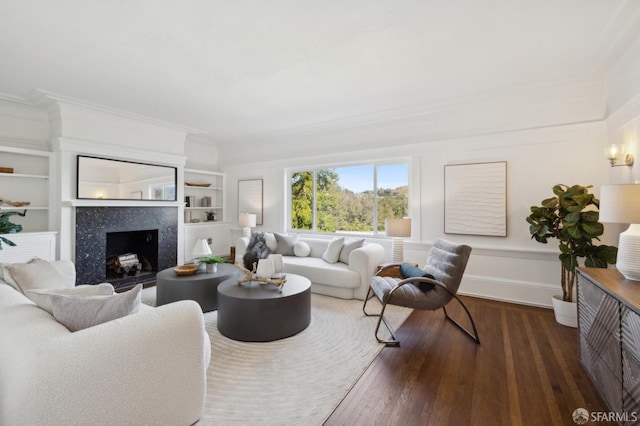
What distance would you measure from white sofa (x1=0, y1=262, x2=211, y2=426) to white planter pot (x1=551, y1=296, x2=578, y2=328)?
137 inches

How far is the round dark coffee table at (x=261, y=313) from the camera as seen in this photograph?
2.57m

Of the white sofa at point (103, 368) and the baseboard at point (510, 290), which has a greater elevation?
the white sofa at point (103, 368)

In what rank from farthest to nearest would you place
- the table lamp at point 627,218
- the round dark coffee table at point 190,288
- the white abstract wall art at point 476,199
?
the white abstract wall art at point 476,199 → the round dark coffee table at point 190,288 → the table lamp at point 627,218

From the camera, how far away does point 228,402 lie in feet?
5.88

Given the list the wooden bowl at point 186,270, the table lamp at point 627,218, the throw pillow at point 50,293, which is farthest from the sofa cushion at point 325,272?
the throw pillow at point 50,293

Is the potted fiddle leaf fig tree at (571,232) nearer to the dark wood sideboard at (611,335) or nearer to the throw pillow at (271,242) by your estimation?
the dark wood sideboard at (611,335)

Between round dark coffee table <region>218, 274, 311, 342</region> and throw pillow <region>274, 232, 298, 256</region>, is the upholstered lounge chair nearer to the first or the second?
round dark coffee table <region>218, 274, 311, 342</region>

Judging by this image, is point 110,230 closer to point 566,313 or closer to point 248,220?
point 248,220

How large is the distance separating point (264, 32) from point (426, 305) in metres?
2.77

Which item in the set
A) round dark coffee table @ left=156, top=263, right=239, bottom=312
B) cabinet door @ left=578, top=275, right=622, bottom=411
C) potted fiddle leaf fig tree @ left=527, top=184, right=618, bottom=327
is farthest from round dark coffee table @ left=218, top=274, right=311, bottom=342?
potted fiddle leaf fig tree @ left=527, top=184, right=618, bottom=327

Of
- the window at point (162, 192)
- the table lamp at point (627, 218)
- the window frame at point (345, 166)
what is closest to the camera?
the table lamp at point (627, 218)

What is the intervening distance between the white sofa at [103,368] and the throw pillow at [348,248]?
272 cm

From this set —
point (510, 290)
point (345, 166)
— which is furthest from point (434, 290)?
point (345, 166)

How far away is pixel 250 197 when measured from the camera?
244 inches
